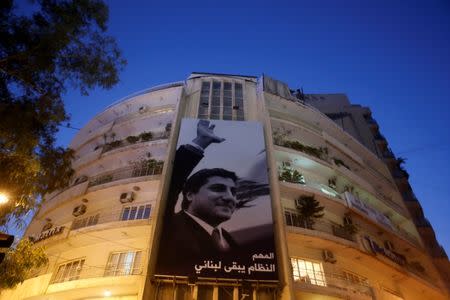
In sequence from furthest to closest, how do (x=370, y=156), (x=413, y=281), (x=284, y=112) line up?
(x=370, y=156) → (x=284, y=112) → (x=413, y=281)

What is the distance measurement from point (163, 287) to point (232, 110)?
14125 millimetres

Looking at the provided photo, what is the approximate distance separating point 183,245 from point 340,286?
8.17 meters

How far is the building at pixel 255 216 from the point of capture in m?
13.8

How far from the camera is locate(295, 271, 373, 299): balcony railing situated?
13867 millimetres

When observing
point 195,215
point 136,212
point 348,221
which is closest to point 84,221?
point 136,212

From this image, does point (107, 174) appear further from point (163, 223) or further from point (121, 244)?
point (163, 223)

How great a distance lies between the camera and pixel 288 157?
20.7 metres

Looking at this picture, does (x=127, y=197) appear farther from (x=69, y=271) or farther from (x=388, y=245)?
(x=388, y=245)

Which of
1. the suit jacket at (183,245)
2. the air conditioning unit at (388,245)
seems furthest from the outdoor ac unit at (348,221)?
the suit jacket at (183,245)

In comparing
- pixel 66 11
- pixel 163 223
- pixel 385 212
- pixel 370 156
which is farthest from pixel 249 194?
pixel 370 156

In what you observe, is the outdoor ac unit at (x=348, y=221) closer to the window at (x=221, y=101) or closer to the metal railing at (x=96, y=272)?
the window at (x=221, y=101)

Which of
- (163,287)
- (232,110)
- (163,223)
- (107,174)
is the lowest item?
(163,287)

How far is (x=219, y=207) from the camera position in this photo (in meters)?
15.8

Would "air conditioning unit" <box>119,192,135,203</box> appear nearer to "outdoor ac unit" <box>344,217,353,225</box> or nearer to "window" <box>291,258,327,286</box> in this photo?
"window" <box>291,258,327,286</box>
